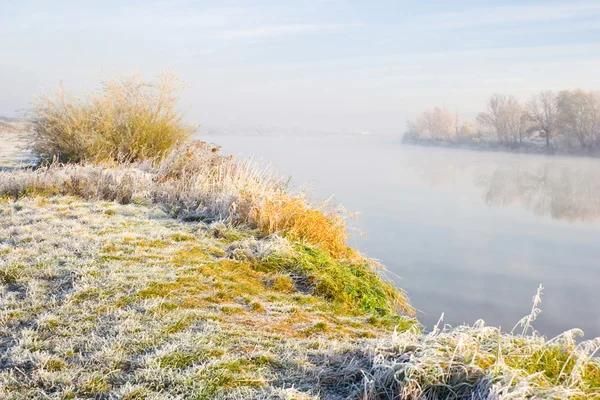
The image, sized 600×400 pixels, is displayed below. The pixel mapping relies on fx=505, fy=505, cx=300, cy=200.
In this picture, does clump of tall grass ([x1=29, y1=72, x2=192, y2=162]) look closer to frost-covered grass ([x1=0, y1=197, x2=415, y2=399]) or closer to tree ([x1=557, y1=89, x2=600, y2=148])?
frost-covered grass ([x1=0, y1=197, x2=415, y2=399])

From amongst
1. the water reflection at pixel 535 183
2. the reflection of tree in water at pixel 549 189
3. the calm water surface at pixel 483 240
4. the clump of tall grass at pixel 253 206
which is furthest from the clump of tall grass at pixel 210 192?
the reflection of tree in water at pixel 549 189

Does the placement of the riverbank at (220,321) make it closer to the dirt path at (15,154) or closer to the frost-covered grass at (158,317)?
the frost-covered grass at (158,317)

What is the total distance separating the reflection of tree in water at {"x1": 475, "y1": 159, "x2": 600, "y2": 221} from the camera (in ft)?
58.3

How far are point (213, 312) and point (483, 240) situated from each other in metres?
9.95

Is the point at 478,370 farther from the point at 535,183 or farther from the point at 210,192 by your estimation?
the point at 535,183

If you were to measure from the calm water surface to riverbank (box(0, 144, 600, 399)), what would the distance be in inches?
67.0

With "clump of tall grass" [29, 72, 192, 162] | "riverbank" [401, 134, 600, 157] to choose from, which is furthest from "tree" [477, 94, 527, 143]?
"clump of tall grass" [29, 72, 192, 162]

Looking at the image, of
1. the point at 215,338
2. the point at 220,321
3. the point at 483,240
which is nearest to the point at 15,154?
the point at 483,240

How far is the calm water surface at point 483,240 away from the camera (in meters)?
8.07

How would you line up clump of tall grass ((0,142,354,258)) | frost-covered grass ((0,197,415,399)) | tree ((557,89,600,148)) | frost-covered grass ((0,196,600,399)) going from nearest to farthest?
frost-covered grass ((0,196,600,399)) → frost-covered grass ((0,197,415,399)) → clump of tall grass ((0,142,354,258)) → tree ((557,89,600,148))

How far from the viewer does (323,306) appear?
508 centimetres

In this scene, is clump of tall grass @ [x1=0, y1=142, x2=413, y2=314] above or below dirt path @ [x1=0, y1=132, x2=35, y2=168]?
below

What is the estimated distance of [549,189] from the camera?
22156 mm

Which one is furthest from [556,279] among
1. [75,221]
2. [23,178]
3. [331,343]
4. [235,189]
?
[23,178]
